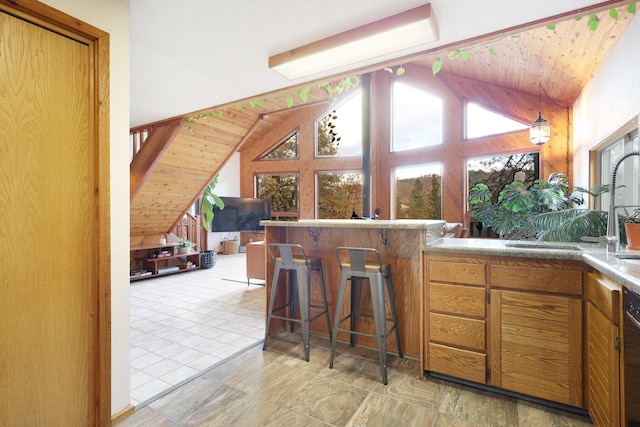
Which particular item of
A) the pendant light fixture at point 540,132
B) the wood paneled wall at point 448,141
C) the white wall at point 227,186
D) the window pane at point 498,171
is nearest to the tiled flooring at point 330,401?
the pendant light fixture at point 540,132

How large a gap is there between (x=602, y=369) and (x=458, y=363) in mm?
782

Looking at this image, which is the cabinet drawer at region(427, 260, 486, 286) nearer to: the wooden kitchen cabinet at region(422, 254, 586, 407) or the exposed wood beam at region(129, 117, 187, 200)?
the wooden kitchen cabinet at region(422, 254, 586, 407)

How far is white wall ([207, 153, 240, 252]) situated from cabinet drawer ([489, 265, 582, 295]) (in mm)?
7837

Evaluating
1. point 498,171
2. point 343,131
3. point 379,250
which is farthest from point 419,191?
point 379,250

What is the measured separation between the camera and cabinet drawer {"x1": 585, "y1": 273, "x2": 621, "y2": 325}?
1387 millimetres

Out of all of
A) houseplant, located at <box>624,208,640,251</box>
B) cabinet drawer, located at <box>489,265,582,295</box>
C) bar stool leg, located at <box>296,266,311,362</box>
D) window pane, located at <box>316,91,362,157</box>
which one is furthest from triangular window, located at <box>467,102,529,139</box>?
bar stool leg, located at <box>296,266,311,362</box>

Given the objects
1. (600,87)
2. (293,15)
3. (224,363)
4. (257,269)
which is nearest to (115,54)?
(293,15)

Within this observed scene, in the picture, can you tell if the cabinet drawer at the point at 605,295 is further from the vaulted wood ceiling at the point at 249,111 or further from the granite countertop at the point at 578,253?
the vaulted wood ceiling at the point at 249,111

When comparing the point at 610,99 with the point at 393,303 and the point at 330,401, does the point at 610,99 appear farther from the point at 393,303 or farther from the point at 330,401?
the point at 330,401

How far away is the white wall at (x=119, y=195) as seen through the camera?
5.69 ft

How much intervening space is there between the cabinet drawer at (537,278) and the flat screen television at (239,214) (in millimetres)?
5918

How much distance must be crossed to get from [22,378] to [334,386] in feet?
5.42

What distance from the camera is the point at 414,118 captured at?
7273 millimetres

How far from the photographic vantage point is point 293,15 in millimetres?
1817
